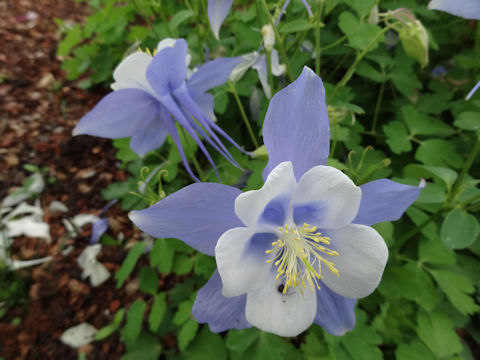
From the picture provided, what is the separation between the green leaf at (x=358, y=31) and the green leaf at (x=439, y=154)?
0.56 metres

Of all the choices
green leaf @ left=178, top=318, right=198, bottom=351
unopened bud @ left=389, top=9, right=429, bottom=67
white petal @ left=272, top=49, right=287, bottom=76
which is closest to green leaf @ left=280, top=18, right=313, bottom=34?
white petal @ left=272, top=49, right=287, bottom=76

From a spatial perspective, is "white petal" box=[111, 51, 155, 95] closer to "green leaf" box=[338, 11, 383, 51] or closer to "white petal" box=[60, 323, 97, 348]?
"green leaf" box=[338, 11, 383, 51]

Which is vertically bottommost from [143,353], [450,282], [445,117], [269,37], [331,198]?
[143,353]

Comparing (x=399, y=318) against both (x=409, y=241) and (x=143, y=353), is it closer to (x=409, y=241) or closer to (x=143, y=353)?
(x=409, y=241)

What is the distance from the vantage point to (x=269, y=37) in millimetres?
1127

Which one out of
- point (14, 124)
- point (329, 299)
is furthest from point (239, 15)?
point (14, 124)

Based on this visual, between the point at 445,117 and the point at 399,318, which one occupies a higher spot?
the point at 445,117

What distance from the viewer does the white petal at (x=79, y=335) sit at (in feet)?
6.82

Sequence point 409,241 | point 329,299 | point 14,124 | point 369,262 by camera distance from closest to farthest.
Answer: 1. point 369,262
2. point 329,299
3. point 409,241
4. point 14,124

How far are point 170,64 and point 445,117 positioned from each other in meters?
1.77

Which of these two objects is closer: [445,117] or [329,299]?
[329,299]

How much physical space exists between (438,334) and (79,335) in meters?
1.96

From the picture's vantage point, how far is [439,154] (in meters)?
1.56

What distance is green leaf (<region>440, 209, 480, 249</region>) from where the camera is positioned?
3.49ft
